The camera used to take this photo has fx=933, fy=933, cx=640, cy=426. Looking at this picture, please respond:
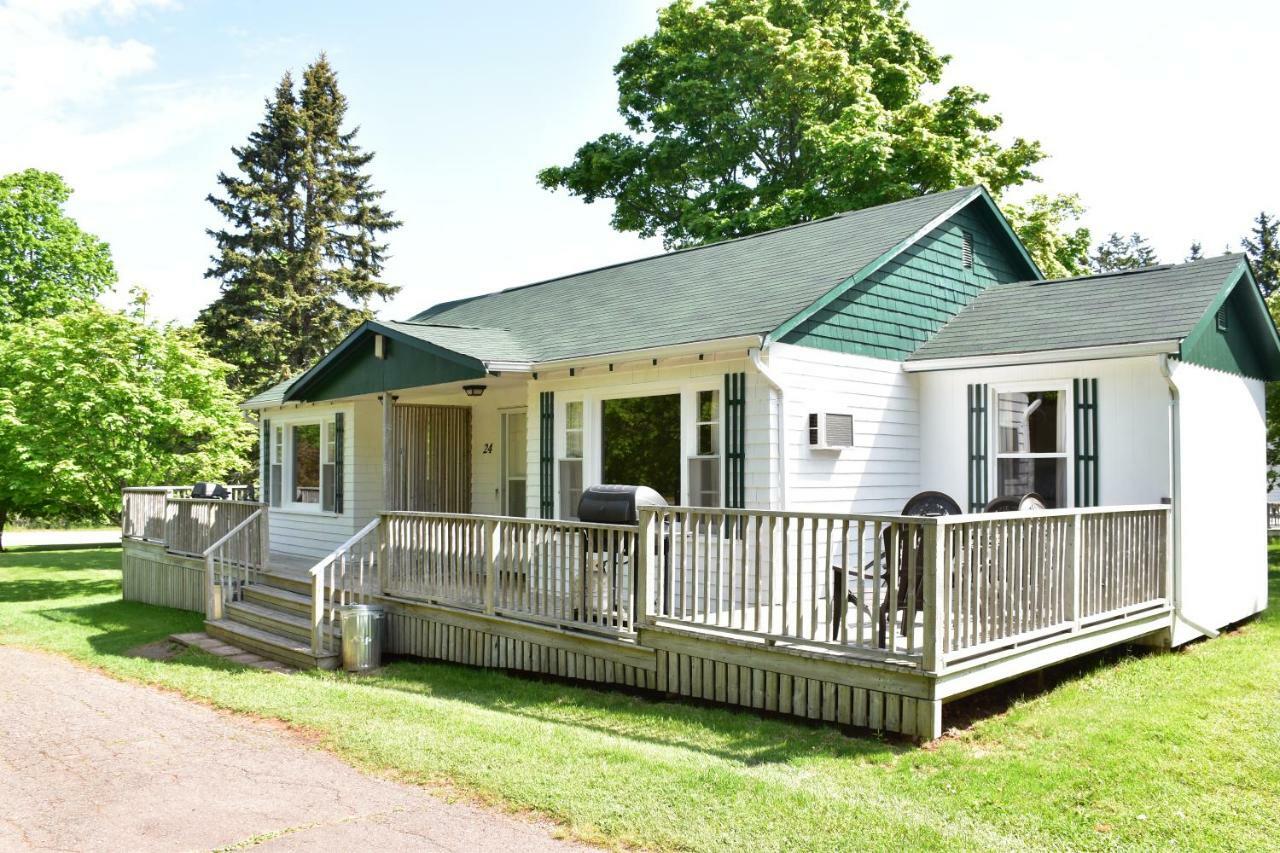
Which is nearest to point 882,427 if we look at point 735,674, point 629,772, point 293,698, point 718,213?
point 735,674

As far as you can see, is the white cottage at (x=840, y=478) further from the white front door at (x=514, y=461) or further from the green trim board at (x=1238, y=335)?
the white front door at (x=514, y=461)

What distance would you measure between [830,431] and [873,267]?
199 centimetres

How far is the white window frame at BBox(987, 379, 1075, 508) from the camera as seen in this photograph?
9.33 meters

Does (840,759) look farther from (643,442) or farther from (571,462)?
(571,462)

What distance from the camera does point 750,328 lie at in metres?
8.77

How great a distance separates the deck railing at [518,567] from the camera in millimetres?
7727

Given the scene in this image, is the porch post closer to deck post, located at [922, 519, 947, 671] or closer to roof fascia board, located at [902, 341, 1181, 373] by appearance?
roof fascia board, located at [902, 341, 1181, 373]

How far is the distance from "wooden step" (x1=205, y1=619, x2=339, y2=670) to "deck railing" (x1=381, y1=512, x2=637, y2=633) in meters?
0.97

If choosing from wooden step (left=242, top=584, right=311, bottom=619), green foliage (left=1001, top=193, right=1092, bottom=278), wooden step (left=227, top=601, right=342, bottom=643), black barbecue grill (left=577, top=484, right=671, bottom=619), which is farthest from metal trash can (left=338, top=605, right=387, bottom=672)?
green foliage (left=1001, top=193, right=1092, bottom=278)

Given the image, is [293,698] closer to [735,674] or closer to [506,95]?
[735,674]

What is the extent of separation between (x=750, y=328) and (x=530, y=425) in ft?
11.4

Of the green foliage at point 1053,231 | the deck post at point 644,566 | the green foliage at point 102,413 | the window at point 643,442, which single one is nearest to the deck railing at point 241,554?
the window at point 643,442

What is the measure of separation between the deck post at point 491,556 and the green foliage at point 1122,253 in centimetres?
5856

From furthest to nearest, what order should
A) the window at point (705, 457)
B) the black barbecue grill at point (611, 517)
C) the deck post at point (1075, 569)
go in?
the window at point (705, 457), the black barbecue grill at point (611, 517), the deck post at point (1075, 569)
